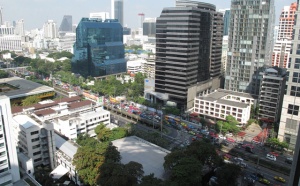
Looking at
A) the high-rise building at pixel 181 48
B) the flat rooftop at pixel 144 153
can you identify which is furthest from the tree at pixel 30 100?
the flat rooftop at pixel 144 153

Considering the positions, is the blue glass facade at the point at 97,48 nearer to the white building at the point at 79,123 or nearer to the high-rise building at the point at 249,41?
the white building at the point at 79,123

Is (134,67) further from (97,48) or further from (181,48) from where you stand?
(181,48)

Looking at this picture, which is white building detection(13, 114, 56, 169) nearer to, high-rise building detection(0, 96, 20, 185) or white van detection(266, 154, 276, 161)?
high-rise building detection(0, 96, 20, 185)

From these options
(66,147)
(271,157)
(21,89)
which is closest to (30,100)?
(21,89)


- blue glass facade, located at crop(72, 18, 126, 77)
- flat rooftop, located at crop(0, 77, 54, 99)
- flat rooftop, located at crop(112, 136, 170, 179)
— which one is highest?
blue glass facade, located at crop(72, 18, 126, 77)

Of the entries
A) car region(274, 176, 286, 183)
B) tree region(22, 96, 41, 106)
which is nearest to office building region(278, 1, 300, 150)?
car region(274, 176, 286, 183)

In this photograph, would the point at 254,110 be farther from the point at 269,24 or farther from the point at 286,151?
the point at 269,24

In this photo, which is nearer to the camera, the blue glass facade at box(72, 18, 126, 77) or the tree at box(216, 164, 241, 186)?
the tree at box(216, 164, 241, 186)
